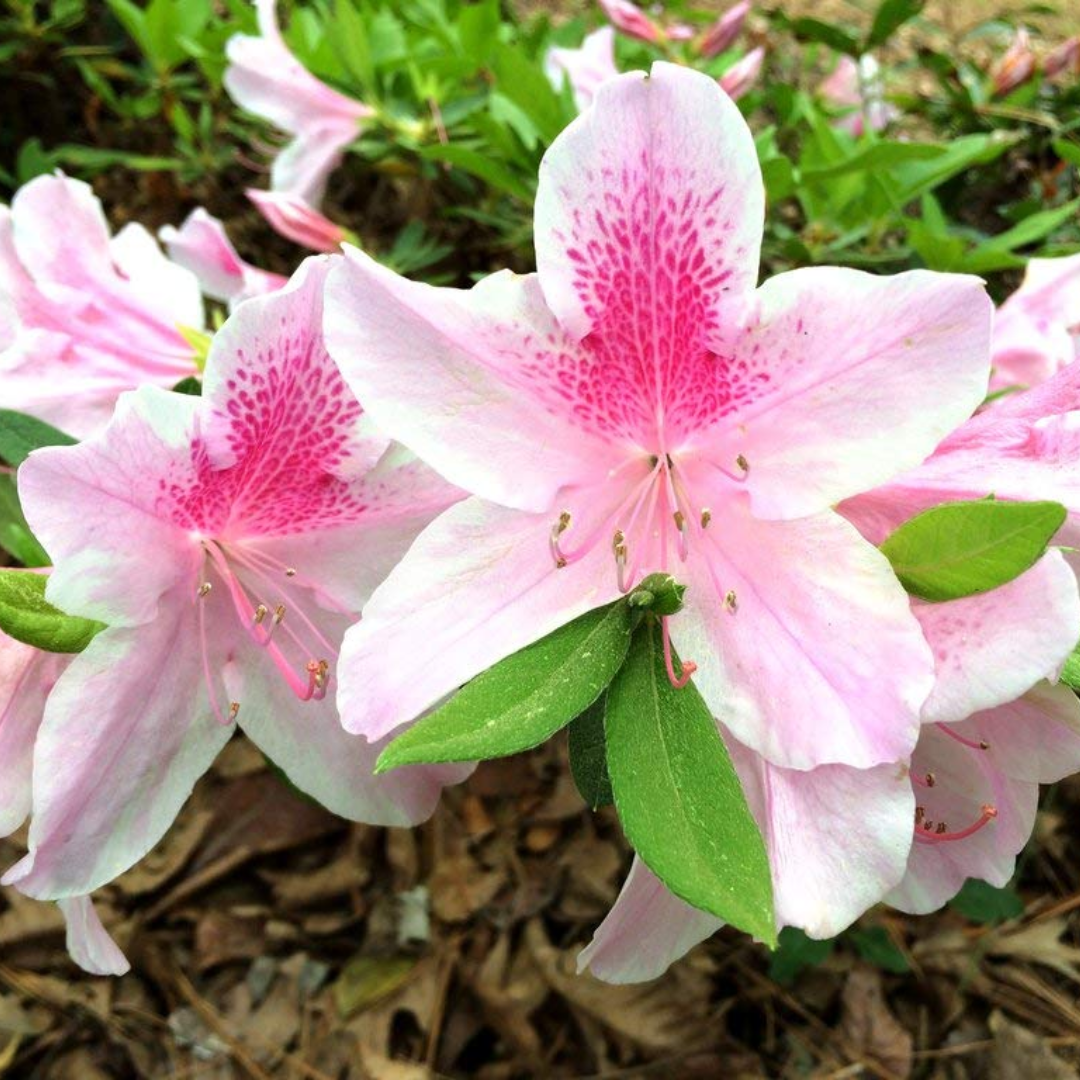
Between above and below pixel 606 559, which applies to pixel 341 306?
above

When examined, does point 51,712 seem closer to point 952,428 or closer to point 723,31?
point 952,428

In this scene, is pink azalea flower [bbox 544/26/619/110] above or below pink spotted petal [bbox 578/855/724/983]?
above

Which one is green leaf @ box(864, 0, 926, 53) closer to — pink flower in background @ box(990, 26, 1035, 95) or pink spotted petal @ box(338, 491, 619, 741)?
pink flower in background @ box(990, 26, 1035, 95)

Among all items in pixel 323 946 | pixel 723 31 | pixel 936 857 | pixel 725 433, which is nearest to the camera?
pixel 725 433

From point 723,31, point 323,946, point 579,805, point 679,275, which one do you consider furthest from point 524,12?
point 679,275

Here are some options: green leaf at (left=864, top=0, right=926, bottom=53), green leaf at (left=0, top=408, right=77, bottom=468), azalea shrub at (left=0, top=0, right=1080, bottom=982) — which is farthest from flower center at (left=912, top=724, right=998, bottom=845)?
green leaf at (left=864, top=0, right=926, bottom=53)

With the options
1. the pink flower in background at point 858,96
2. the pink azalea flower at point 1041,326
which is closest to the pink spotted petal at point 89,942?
the pink azalea flower at point 1041,326
